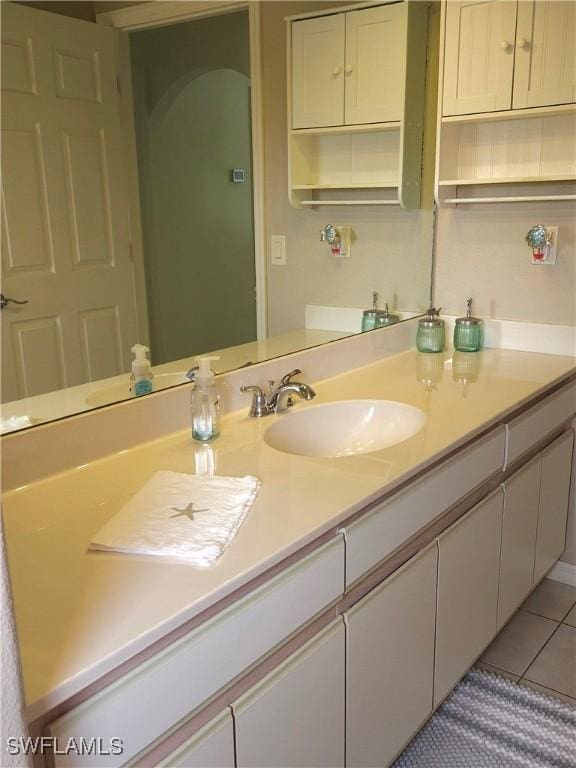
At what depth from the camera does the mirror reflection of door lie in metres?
1.43

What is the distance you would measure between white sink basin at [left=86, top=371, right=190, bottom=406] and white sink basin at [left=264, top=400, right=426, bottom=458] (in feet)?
0.93

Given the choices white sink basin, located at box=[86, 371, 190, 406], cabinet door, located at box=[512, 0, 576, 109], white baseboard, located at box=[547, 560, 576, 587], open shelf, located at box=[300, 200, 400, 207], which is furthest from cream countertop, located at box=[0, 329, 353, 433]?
white baseboard, located at box=[547, 560, 576, 587]

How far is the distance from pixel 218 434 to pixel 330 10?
1343 millimetres

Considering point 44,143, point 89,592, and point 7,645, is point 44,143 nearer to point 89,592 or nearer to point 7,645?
point 89,592

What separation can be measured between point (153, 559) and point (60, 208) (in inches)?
26.8

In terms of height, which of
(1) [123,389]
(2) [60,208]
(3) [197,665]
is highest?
(2) [60,208]

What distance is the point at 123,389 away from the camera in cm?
147

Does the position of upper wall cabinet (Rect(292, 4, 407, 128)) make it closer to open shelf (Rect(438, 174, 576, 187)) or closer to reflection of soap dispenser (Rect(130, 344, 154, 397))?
open shelf (Rect(438, 174, 576, 187))

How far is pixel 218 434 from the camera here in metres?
1.58

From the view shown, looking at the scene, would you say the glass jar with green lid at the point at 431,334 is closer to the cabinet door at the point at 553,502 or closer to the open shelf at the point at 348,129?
the cabinet door at the point at 553,502

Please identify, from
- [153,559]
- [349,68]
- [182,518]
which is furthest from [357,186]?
[153,559]

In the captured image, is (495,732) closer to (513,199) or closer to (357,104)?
(513,199)

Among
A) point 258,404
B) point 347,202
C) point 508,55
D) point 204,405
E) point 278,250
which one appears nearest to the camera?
point 204,405

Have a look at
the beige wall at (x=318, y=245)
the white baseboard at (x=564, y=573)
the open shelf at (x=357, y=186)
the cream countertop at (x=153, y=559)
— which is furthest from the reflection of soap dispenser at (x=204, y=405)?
the white baseboard at (x=564, y=573)
